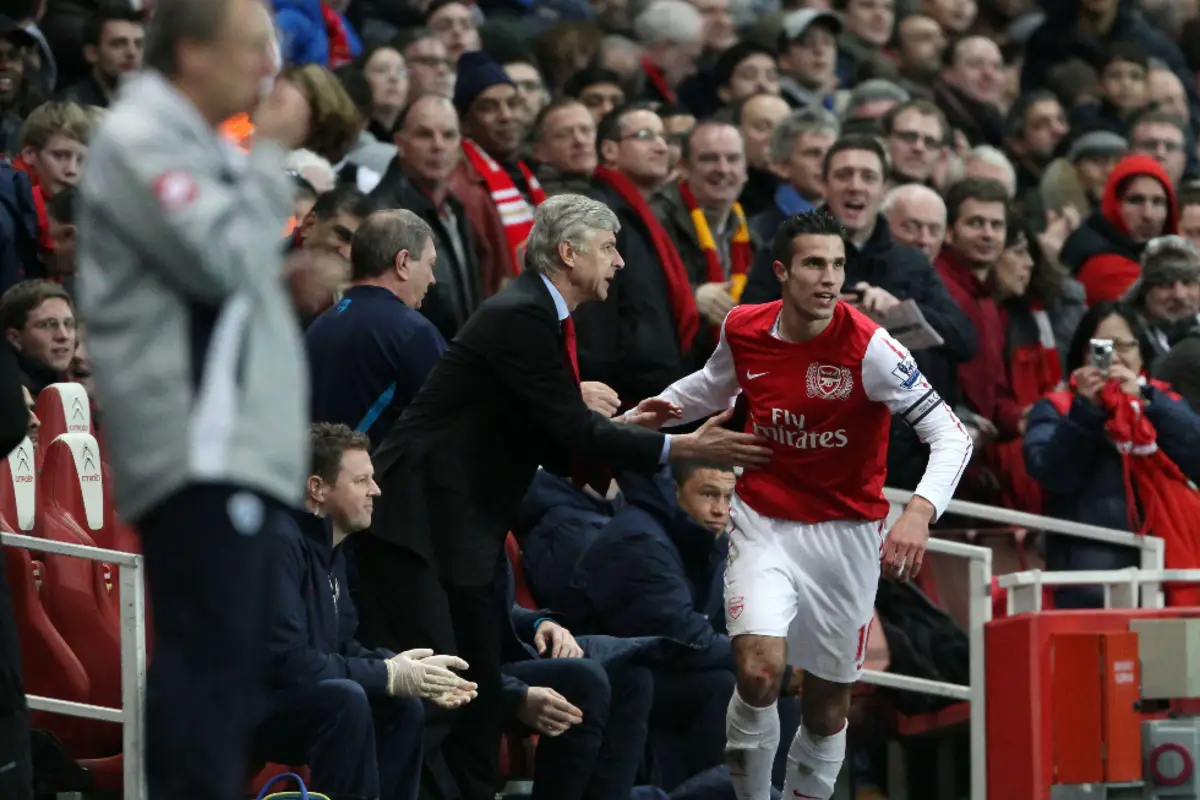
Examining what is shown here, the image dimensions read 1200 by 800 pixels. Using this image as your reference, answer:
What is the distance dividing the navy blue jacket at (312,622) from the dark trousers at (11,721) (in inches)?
53.1

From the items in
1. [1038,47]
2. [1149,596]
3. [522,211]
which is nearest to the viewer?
[1149,596]

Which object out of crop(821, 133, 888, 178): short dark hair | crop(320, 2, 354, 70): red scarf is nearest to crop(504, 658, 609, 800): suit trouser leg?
crop(821, 133, 888, 178): short dark hair

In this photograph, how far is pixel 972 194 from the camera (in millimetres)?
11445

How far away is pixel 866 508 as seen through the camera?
8062 mm

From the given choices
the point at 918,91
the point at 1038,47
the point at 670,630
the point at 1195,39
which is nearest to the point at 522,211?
the point at 670,630

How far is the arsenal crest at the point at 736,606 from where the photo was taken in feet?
25.8

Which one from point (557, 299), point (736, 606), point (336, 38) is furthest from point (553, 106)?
point (736, 606)

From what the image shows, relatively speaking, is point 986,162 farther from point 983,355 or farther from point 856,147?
point 856,147

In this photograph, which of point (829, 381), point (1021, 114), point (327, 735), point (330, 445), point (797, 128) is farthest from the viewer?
point (1021, 114)

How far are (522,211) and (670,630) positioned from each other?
2.62 meters

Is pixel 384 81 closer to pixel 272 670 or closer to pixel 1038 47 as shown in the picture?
pixel 272 670

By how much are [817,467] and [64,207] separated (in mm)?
3354

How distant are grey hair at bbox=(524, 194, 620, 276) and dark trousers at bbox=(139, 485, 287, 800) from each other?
3361 millimetres

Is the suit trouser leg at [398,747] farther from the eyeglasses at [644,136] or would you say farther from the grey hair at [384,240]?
the eyeglasses at [644,136]
